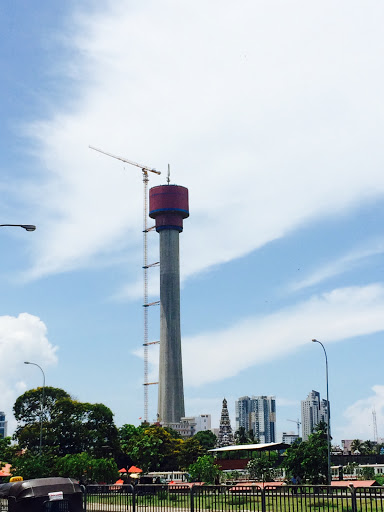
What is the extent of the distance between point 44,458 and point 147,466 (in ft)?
167

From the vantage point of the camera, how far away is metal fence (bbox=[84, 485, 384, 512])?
23078 millimetres

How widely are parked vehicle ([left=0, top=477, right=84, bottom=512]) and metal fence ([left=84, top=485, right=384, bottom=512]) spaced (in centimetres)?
484

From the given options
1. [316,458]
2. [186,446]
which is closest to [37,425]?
[186,446]

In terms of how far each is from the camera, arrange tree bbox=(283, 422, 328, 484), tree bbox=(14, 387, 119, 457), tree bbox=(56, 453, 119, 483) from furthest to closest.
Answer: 1. tree bbox=(14, 387, 119, 457)
2. tree bbox=(283, 422, 328, 484)
3. tree bbox=(56, 453, 119, 483)

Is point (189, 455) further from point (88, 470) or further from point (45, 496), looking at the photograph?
point (45, 496)

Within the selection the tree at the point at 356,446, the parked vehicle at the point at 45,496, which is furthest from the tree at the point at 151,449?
the parked vehicle at the point at 45,496

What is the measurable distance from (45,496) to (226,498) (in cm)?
738

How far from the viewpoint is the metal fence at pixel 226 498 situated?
909 inches

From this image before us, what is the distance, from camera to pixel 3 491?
26.5 m

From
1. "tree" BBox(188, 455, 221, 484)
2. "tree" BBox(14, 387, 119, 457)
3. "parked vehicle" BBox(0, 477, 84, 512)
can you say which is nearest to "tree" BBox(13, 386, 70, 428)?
"tree" BBox(14, 387, 119, 457)

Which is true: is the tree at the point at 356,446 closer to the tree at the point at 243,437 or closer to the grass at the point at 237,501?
the tree at the point at 243,437

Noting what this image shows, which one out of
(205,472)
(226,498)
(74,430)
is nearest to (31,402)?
(74,430)

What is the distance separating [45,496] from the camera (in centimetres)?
2308

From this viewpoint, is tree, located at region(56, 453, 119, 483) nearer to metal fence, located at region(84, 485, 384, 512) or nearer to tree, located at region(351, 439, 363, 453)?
metal fence, located at region(84, 485, 384, 512)
